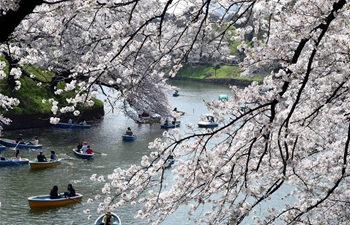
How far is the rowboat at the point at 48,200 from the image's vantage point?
48.8 ft

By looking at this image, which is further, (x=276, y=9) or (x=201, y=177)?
(x=201, y=177)

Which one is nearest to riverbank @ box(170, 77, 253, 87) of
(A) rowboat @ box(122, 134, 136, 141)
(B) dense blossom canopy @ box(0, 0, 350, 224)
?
(A) rowboat @ box(122, 134, 136, 141)

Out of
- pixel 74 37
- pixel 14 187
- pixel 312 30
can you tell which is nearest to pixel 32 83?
pixel 74 37

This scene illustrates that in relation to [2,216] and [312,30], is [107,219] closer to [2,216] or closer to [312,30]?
[2,216]

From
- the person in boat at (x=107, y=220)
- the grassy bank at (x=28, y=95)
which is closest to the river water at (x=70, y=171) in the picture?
the person in boat at (x=107, y=220)

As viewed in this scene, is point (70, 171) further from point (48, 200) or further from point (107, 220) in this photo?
point (107, 220)

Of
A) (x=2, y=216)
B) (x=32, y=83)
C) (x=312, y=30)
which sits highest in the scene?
(x=312, y=30)

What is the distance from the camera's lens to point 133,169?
5879mm

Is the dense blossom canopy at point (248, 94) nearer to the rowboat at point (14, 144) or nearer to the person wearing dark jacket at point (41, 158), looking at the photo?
the person wearing dark jacket at point (41, 158)

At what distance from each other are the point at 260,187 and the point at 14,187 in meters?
13.0

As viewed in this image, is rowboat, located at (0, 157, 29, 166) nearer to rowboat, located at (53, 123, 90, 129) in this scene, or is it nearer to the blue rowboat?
the blue rowboat

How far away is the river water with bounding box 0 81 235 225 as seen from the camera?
14531 mm

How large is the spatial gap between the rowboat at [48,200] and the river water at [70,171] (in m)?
0.16

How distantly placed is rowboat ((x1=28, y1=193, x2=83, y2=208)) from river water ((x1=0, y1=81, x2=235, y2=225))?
0.53 feet
